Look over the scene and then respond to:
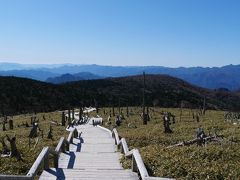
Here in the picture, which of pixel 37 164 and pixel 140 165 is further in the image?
pixel 140 165

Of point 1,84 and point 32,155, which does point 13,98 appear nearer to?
point 1,84

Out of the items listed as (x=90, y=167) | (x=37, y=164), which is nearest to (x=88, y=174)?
(x=37, y=164)

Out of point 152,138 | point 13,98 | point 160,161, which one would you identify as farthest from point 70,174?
point 13,98

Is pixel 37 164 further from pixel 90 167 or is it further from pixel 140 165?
pixel 90 167

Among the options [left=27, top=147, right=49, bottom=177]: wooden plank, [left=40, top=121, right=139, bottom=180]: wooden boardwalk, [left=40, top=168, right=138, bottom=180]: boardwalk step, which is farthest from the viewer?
[left=40, top=121, right=139, bottom=180]: wooden boardwalk

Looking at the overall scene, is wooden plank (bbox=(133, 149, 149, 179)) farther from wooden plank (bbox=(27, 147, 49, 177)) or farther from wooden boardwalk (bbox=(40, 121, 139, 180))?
wooden plank (bbox=(27, 147, 49, 177))

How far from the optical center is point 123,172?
49.6ft

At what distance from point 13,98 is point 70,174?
397 ft

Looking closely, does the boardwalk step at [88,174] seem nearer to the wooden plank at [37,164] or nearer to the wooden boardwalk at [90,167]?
the wooden boardwalk at [90,167]

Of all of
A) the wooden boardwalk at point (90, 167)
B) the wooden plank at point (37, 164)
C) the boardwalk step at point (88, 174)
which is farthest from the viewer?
the wooden boardwalk at point (90, 167)

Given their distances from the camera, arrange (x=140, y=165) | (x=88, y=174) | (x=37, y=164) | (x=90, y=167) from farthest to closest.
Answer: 1. (x=90, y=167)
2. (x=88, y=174)
3. (x=140, y=165)
4. (x=37, y=164)

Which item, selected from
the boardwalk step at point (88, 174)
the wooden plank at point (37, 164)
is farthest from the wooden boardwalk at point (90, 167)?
the wooden plank at point (37, 164)

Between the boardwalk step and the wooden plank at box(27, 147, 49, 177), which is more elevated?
the wooden plank at box(27, 147, 49, 177)

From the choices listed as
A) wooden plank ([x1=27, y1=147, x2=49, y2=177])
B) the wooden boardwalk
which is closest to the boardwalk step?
the wooden boardwalk
